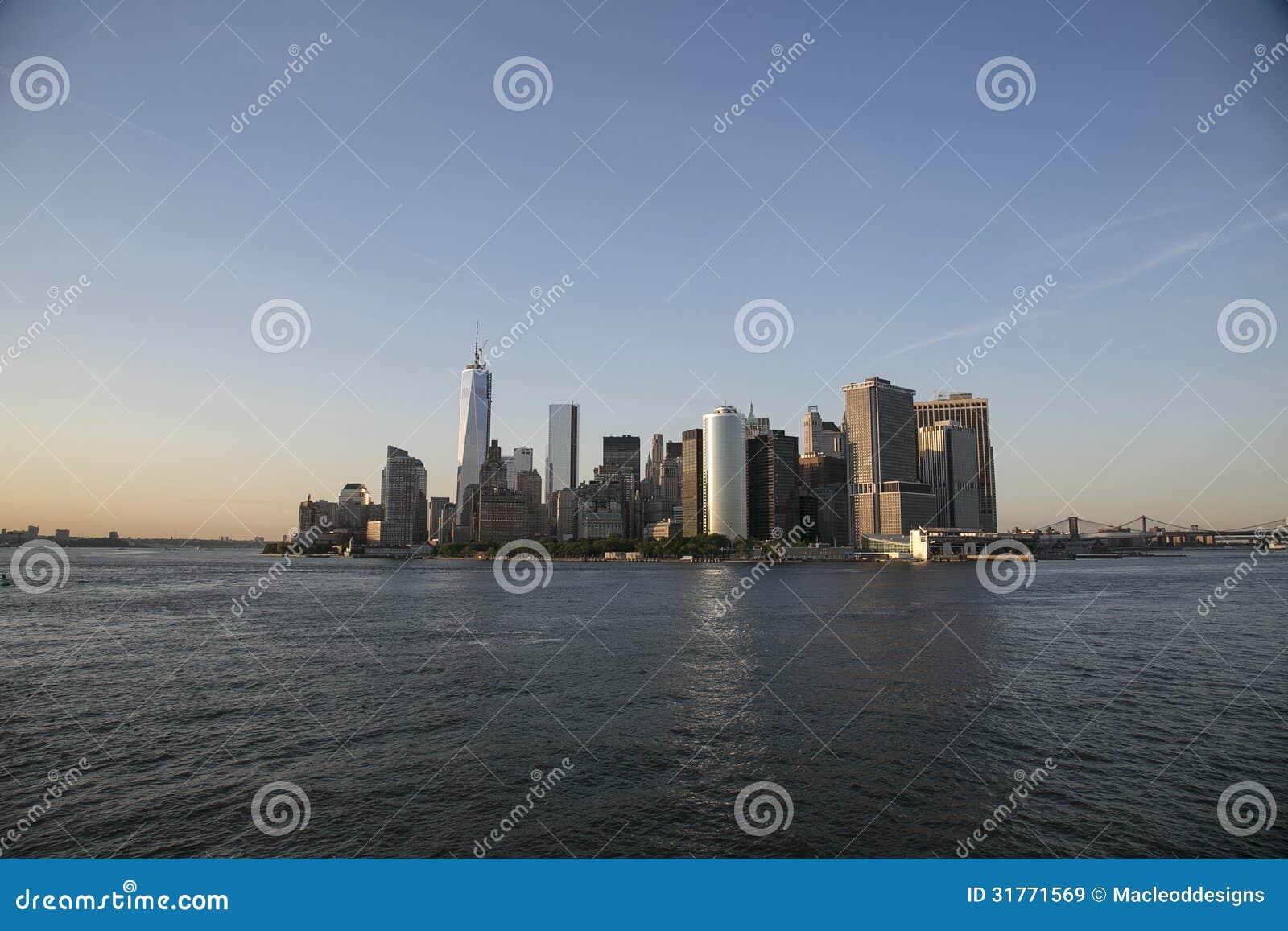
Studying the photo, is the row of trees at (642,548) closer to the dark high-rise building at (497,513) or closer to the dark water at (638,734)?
the dark high-rise building at (497,513)

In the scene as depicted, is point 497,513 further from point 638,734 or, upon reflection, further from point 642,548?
point 638,734

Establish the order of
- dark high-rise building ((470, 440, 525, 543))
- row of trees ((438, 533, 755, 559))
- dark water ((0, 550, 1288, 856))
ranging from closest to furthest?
dark water ((0, 550, 1288, 856)) < row of trees ((438, 533, 755, 559)) < dark high-rise building ((470, 440, 525, 543))

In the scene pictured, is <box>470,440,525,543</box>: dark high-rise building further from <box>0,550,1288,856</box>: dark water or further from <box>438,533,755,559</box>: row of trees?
<box>0,550,1288,856</box>: dark water

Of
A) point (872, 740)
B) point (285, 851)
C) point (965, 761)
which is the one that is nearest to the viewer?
point (285, 851)

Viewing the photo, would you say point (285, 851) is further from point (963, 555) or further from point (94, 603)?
point (963, 555)

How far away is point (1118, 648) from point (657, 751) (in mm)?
25398

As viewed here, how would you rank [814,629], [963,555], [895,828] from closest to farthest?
[895,828] → [814,629] → [963,555]

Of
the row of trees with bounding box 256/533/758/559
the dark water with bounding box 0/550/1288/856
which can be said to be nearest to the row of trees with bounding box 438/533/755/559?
the row of trees with bounding box 256/533/758/559

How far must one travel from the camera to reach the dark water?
11922mm

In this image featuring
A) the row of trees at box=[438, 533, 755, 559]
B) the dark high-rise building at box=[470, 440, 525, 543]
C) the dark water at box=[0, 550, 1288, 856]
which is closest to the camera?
the dark water at box=[0, 550, 1288, 856]

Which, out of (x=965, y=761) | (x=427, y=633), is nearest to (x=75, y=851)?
(x=965, y=761)

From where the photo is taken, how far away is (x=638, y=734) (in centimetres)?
1748

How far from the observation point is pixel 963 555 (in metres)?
177

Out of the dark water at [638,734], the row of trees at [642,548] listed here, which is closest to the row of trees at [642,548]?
the row of trees at [642,548]
